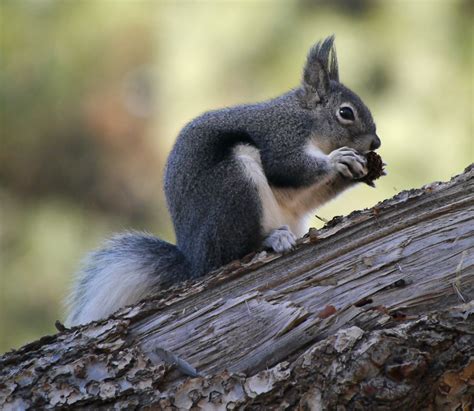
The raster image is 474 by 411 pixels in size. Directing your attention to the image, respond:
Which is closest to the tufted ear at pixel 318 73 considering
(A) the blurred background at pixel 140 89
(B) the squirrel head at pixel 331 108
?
(B) the squirrel head at pixel 331 108

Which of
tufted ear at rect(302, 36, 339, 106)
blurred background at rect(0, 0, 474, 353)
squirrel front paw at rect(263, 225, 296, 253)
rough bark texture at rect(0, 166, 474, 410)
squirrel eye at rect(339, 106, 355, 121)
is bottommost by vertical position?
rough bark texture at rect(0, 166, 474, 410)

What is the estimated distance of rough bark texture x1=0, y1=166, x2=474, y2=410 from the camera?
1763 millimetres

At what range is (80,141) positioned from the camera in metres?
5.33

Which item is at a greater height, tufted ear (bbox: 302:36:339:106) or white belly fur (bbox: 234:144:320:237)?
tufted ear (bbox: 302:36:339:106)

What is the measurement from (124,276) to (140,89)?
2.75 metres

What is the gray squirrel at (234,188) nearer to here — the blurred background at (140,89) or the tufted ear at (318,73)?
the tufted ear at (318,73)

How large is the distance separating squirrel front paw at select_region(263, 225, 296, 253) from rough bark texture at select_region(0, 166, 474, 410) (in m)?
0.06

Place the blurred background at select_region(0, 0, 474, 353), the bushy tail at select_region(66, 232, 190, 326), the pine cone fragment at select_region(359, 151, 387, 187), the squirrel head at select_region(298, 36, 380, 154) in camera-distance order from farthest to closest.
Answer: the blurred background at select_region(0, 0, 474, 353), the squirrel head at select_region(298, 36, 380, 154), the pine cone fragment at select_region(359, 151, 387, 187), the bushy tail at select_region(66, 232, 190, 326)

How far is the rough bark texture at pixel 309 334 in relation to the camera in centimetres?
176

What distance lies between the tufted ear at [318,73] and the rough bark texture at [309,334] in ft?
3.84

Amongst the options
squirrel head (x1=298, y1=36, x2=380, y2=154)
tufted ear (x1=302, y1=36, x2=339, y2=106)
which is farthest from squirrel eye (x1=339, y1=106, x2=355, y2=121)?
tufted ear (x1=302, y1=36, x2=339, y2=106)

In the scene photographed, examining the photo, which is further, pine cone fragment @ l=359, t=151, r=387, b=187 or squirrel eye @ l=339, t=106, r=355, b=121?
squirrel eye @ l=339, t=106, r=355, b=121

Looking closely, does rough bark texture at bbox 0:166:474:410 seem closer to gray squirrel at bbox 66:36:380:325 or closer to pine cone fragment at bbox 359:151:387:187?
gray squirrel at bbox 66:36:380:325

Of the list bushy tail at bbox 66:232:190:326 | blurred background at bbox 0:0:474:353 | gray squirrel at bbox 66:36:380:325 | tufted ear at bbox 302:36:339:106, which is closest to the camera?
gray squirrel at bbox 66:36:380:325
